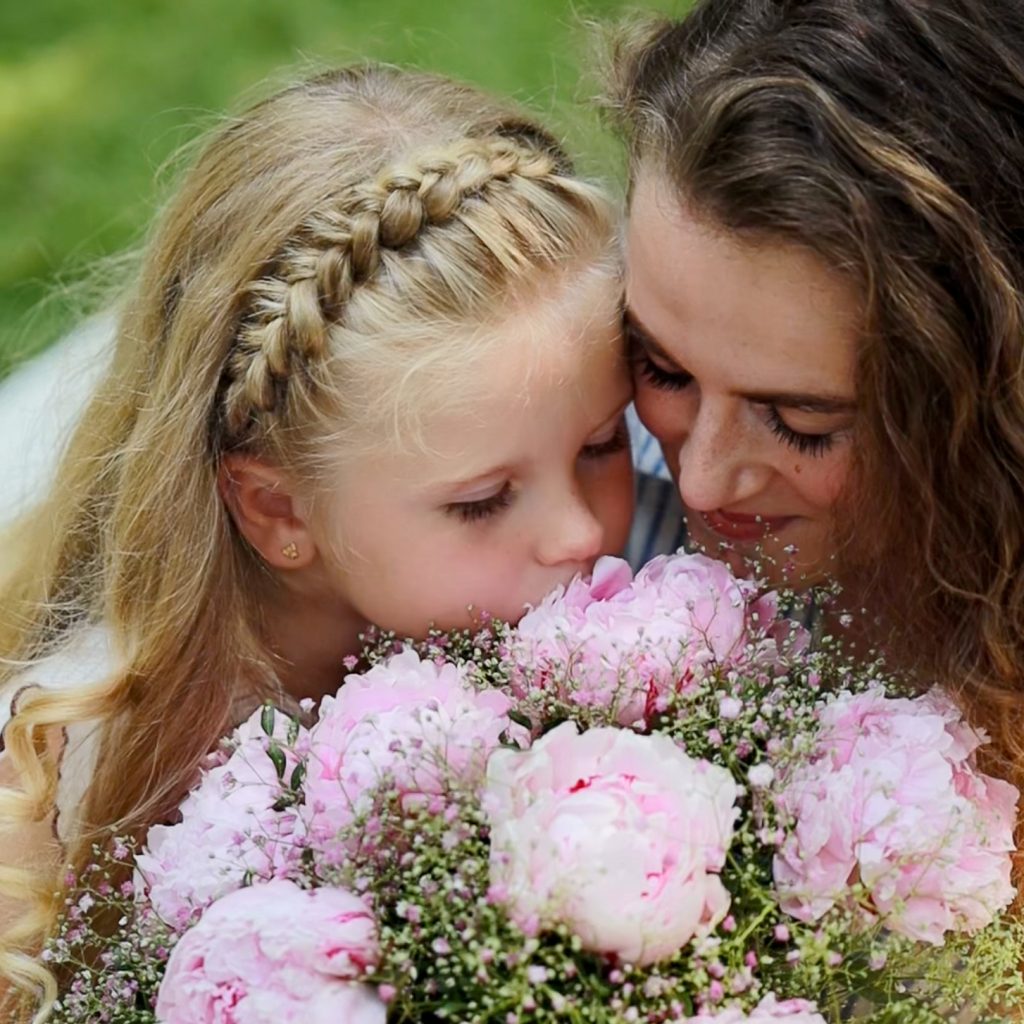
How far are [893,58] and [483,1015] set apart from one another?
4.26 feet

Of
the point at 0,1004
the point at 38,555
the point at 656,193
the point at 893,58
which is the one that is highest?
the point at 893,58

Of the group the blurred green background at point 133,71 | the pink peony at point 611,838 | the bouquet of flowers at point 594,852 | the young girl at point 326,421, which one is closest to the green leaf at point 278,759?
the bouquet of flowers at point 594,852

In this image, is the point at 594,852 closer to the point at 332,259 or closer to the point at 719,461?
the point at 719,461

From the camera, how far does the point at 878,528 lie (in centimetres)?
226

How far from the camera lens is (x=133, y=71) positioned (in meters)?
4.90

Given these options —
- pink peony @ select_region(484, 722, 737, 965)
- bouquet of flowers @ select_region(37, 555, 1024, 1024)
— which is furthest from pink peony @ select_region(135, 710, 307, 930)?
pink peony @ select_region(484, 722, 737, 965)

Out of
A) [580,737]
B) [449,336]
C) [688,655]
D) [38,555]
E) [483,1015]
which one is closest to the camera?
[483,1015]

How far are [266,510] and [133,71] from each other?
279 centimetres

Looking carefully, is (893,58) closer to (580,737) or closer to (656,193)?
(656,193)

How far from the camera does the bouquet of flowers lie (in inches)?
65.9

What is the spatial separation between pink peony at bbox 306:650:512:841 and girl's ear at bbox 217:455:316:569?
570mm

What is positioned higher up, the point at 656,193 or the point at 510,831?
the point at 656,193

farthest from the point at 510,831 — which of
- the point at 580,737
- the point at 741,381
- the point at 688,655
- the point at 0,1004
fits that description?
the point at 0,1004

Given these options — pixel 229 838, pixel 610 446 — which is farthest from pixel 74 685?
pixel 610 446
